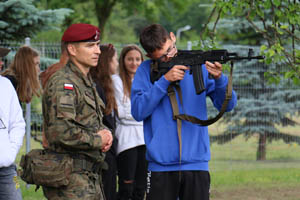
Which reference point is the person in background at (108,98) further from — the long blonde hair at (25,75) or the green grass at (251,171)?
the green grass at (251,171)

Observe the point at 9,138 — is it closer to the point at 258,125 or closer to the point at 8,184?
the point at 8,184

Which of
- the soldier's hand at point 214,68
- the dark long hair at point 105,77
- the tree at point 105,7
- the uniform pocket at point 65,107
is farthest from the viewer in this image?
the tree at point 105,7

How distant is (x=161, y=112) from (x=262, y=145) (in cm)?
814

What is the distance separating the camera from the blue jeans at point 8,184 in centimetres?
461

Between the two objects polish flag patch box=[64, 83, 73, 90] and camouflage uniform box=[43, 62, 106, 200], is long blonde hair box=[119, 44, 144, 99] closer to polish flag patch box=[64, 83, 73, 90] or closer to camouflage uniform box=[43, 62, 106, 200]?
camouflage uniform box=[43, 62, 106, 200]

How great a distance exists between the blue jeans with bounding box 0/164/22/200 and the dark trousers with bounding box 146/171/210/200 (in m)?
1.18

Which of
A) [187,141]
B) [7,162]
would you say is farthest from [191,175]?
[7,162]

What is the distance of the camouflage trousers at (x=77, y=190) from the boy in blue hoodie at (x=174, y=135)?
554mm

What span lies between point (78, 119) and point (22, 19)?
711cm

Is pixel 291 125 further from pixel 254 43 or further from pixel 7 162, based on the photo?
pixel 7 162

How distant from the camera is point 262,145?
12.2 m

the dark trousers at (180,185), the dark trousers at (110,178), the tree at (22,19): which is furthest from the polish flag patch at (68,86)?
the tree at (22,19)

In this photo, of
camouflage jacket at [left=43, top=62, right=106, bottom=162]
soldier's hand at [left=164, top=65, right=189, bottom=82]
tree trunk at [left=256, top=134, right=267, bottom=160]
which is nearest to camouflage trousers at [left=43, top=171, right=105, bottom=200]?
camouflage jacket at [left=43, top=62, right=106, bottom=162]

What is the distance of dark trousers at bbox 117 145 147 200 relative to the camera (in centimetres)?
665
